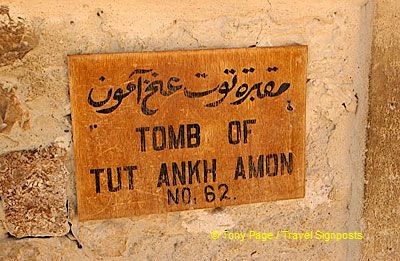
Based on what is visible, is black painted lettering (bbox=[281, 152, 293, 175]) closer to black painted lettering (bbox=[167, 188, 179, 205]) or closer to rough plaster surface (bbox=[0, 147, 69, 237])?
black painted lettering (bbox=[167, 188, 179, 205])

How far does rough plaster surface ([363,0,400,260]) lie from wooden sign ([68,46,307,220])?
161 millimetres

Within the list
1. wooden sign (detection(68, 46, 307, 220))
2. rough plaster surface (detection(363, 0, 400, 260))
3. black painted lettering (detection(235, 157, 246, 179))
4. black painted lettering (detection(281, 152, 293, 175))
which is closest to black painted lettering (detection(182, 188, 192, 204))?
wooden sign (detection(68, 46, 307, 220))

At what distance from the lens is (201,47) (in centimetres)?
100

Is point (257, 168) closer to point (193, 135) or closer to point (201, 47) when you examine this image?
point (193, 135)

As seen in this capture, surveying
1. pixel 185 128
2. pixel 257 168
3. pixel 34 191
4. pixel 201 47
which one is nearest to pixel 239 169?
pixel 257 168

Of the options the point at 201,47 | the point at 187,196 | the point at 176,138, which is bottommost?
the point at 187,196

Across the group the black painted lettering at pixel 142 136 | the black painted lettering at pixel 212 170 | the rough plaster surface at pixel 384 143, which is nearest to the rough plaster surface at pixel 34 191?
the black painted lettering at pixel 142 136

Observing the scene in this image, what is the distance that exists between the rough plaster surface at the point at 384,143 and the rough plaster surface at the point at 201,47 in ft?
0.08

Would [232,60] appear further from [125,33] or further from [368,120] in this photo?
[368,120]

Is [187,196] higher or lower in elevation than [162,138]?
lower

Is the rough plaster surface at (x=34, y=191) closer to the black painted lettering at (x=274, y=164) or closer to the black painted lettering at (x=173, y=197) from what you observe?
the black painted lettering at (x=173, y=197)

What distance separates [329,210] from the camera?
113 centimetres

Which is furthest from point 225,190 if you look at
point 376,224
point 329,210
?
point 376,224

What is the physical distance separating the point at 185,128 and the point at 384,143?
0.44 meters
